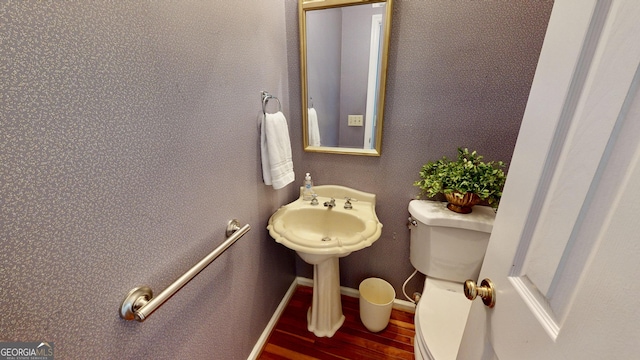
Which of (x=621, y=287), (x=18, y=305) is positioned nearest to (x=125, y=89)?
(x=18, y=305)

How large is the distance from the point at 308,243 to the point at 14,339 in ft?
2.62

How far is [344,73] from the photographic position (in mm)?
1309

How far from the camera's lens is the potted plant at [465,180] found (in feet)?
3.47

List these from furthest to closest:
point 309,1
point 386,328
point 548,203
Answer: point 386,328 < point 309,1 < point 548,203

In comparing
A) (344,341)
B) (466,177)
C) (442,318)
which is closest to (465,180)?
(466,177)

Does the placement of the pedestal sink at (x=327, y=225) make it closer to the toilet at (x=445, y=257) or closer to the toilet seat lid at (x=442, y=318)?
the toilet at (x=445, y=257)

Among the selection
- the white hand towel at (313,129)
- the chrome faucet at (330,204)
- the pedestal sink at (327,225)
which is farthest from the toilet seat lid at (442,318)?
the white hand towel at (313,129)

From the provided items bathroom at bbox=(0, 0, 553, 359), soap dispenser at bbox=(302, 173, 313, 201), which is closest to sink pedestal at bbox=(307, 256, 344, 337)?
bathroom at bbox=(0, 0, 553, 359)

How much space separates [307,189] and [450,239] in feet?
2.73

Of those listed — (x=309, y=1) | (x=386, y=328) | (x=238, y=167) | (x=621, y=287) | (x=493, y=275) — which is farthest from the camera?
(x=386, y=328)

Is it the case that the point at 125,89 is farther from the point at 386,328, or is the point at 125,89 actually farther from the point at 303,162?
the point at 386,328

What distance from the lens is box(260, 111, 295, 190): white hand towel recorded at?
109cm

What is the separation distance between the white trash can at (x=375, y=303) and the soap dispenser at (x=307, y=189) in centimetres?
67

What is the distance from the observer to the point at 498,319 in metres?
0.49
